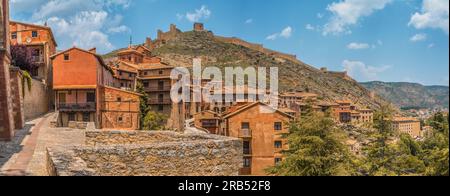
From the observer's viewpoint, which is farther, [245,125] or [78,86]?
[245,125]

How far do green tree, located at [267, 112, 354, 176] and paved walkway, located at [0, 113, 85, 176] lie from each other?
945 cm

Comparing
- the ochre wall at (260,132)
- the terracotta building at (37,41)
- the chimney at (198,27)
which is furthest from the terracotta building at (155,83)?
the chimney at (198,27)

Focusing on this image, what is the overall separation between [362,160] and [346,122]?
79.6 meters

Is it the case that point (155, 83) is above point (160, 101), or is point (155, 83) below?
above

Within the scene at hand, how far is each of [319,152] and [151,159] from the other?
31.0 feet

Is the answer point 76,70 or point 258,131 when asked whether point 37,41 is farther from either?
point 258,131

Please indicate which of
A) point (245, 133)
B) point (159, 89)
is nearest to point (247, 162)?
point (245, 133)

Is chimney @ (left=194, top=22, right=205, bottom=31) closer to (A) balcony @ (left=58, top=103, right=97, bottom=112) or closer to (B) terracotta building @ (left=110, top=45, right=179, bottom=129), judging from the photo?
(B) terracotta building @ (left=110, top=45, right=179, bottom=129)

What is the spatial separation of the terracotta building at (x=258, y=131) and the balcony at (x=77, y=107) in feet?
43.9

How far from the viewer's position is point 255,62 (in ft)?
462

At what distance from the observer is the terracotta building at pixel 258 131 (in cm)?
3897

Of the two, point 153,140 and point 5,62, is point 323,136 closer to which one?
point 153,140
